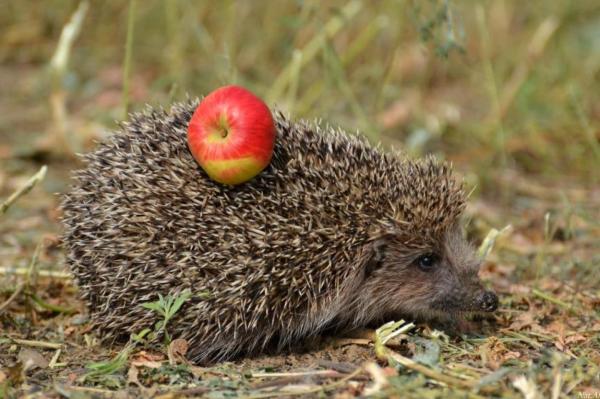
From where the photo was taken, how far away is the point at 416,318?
622cm

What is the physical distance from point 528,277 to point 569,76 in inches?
226

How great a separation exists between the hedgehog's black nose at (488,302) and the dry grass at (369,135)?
0.21 metres

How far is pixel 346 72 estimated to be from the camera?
1245cm

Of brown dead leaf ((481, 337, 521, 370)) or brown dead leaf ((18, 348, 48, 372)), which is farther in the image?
brown dead leaf ((18, 348, 48, 372))

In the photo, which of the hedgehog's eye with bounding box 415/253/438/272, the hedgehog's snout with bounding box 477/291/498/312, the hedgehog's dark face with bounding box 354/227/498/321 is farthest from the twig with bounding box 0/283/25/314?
the hedgehog's snout with bounding box 477/291/498/312

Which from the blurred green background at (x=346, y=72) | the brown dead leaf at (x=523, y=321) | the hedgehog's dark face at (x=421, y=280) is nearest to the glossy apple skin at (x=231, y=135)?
the hedgehog's dark face at (x=421, y=280)

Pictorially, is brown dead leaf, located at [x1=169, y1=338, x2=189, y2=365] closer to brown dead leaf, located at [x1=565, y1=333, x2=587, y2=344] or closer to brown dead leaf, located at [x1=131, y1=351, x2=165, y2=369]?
brown dead leaf, located at [x1=131, y1=351, x2=165, y2=369]

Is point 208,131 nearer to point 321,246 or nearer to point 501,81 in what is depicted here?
point 321,246

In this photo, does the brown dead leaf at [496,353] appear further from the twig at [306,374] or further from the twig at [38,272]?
the twig at [38,272]

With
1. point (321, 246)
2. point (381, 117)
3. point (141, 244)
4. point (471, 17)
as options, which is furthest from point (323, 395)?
point (471, 17)

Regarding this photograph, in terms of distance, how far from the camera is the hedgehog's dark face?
5902mm

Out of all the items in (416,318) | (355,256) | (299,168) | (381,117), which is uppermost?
(381,117)

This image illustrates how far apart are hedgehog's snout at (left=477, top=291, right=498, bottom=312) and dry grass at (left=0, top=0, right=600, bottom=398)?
0.70 feet

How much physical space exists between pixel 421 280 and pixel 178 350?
1792 mm
